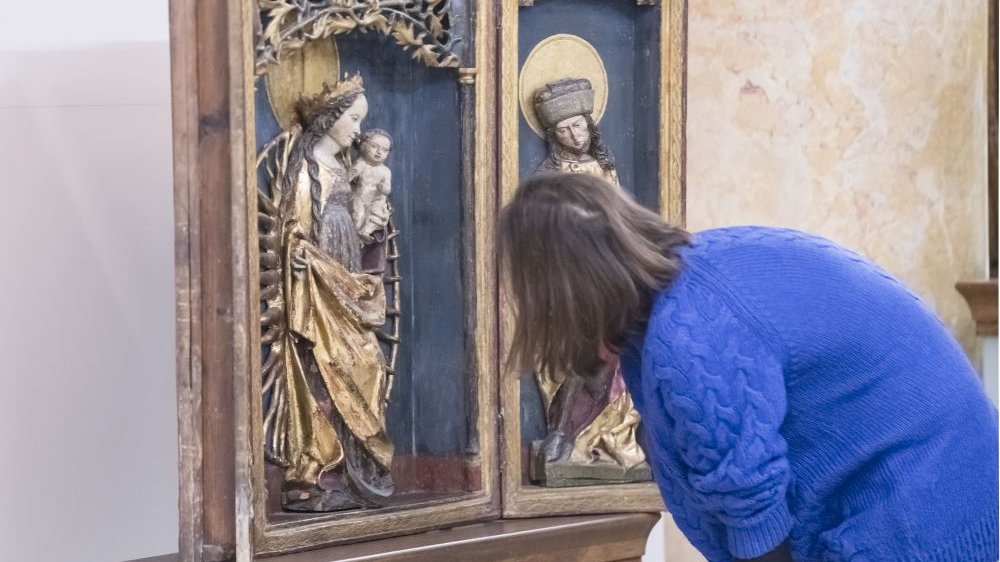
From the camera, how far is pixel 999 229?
15.3ft

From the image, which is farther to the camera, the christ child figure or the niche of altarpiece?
the christ child figure

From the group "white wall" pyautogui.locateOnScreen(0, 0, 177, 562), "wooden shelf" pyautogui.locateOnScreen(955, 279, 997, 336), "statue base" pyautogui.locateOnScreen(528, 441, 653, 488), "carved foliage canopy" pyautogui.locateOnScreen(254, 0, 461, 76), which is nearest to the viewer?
"carved foliage canopy" pyautogui.locateOnScreen(254, 0, 461, 76)

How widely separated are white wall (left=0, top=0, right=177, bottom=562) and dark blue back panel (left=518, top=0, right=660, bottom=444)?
36.3 inches

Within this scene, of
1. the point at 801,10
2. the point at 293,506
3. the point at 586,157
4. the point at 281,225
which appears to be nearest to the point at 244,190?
the point at 281,225

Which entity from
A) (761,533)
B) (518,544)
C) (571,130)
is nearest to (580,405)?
(518,544)

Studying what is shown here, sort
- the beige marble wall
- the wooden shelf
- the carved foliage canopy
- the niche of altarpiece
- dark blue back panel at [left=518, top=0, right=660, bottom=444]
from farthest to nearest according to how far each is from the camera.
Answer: the wooden shelf
the beige marble wall
dark blue back panel at [left=518, top=0, right=660, bottom=444]
the niche of altarpiece
the carved foliage canopy

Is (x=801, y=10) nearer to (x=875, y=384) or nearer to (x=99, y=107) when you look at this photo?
(x=99, y=107)

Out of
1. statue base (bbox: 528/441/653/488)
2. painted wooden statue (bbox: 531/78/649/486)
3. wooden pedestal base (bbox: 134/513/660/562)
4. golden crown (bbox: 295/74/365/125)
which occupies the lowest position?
wooden pedestal base (bbox: 134/513/660/562)

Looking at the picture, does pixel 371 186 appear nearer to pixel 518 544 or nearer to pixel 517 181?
pixel 517 181

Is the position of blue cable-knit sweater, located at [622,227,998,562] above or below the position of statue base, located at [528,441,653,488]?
above

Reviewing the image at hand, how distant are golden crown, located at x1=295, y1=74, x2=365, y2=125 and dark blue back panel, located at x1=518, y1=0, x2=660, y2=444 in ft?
1.74

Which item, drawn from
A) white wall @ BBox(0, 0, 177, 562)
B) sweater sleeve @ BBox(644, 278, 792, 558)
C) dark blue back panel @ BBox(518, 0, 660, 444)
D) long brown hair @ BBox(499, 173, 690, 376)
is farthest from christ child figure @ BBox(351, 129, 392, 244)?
sweater sleeve @ BBox(644, 278, 792, 558)

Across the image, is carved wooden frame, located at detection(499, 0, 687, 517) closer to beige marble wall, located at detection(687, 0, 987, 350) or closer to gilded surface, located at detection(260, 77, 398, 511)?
gilded surface, located at detection(260, 77, 398, 511)

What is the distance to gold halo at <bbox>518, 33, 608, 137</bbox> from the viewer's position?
366 cm
